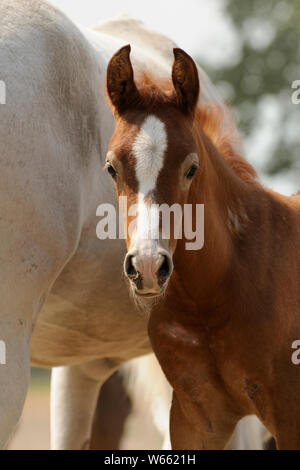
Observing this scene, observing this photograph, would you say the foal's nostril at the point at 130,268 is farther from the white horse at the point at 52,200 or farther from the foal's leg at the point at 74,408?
the foal's leg at the point at 74,408

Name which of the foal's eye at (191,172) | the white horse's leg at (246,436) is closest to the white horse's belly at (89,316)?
the foal's eye at (191,172)

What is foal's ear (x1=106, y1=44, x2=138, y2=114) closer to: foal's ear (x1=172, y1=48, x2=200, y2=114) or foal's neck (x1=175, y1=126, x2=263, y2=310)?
foal's ear (x1=172, y1=48, x2=200, y2=114)

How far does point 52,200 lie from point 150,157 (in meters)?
0.45

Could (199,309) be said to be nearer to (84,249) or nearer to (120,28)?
(84,249)

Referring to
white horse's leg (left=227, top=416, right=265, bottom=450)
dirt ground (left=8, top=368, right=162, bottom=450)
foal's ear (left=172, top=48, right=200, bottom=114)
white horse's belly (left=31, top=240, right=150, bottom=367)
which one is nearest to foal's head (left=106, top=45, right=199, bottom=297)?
foal's ear (left=172, top=48, right=200, bottom=114)

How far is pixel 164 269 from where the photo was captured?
2637 mm

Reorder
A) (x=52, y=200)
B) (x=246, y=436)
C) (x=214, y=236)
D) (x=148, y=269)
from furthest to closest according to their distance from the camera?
(x=246, y=436)
(x=214, y=236)
(x=52, y=200)
(x=148, y=269)

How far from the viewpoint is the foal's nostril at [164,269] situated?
2.61 meters

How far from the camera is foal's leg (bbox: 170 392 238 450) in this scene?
11.1ft

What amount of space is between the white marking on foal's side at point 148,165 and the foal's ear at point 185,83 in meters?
0.24

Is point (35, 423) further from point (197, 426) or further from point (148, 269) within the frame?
point (148, 269)

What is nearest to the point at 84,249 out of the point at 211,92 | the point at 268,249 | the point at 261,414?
the point at 268,249

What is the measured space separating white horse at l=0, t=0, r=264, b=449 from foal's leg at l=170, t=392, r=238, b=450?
0.58 meters

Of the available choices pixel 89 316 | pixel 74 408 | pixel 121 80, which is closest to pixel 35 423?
pixel 74 408
